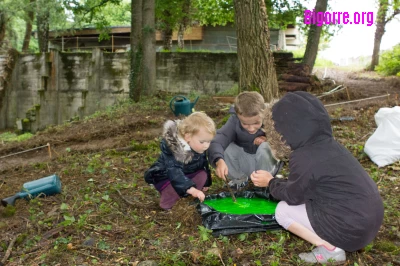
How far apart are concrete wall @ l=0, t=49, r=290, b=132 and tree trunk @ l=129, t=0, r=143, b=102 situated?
10.7 feet

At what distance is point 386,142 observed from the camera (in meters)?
4.97

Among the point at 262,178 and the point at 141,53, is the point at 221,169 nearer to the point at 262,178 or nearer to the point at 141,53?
the point at 262,178

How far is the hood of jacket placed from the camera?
8.14 ft

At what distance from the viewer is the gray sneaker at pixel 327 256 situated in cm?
265

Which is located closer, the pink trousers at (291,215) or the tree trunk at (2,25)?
the pink trousers at (291,215)

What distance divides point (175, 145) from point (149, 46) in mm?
8778

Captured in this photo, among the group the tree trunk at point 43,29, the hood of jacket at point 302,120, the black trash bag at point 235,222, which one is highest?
the tree trunk at point 43,29

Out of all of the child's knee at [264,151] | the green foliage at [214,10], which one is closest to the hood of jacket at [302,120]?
the child's knee at [264,151]

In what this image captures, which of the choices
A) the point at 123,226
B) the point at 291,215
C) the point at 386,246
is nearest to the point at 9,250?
the point at 123,226

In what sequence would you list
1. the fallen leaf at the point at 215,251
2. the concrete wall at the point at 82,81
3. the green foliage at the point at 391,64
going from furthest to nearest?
the green foliage at the point at 391,64 < the concrete wall at the point at 82,81 < the fallen leaf at the point at 215,251

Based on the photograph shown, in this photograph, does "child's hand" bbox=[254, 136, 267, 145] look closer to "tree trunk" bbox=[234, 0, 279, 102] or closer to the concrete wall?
"tree trunk" bbox=[234, 0, 279, 102]

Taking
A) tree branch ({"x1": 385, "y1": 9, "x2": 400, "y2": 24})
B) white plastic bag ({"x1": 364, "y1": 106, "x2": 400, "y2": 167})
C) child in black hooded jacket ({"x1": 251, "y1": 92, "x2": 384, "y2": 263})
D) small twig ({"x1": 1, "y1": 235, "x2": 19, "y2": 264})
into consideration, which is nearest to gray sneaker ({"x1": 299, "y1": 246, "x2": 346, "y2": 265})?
child in black hooded jacket ({"x1": 251, "y1": 92, "x2": 384, "y2": 263})

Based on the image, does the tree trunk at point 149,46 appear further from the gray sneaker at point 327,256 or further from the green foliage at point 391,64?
the green foliage at point 391,64

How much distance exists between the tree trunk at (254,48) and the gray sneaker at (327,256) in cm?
378
